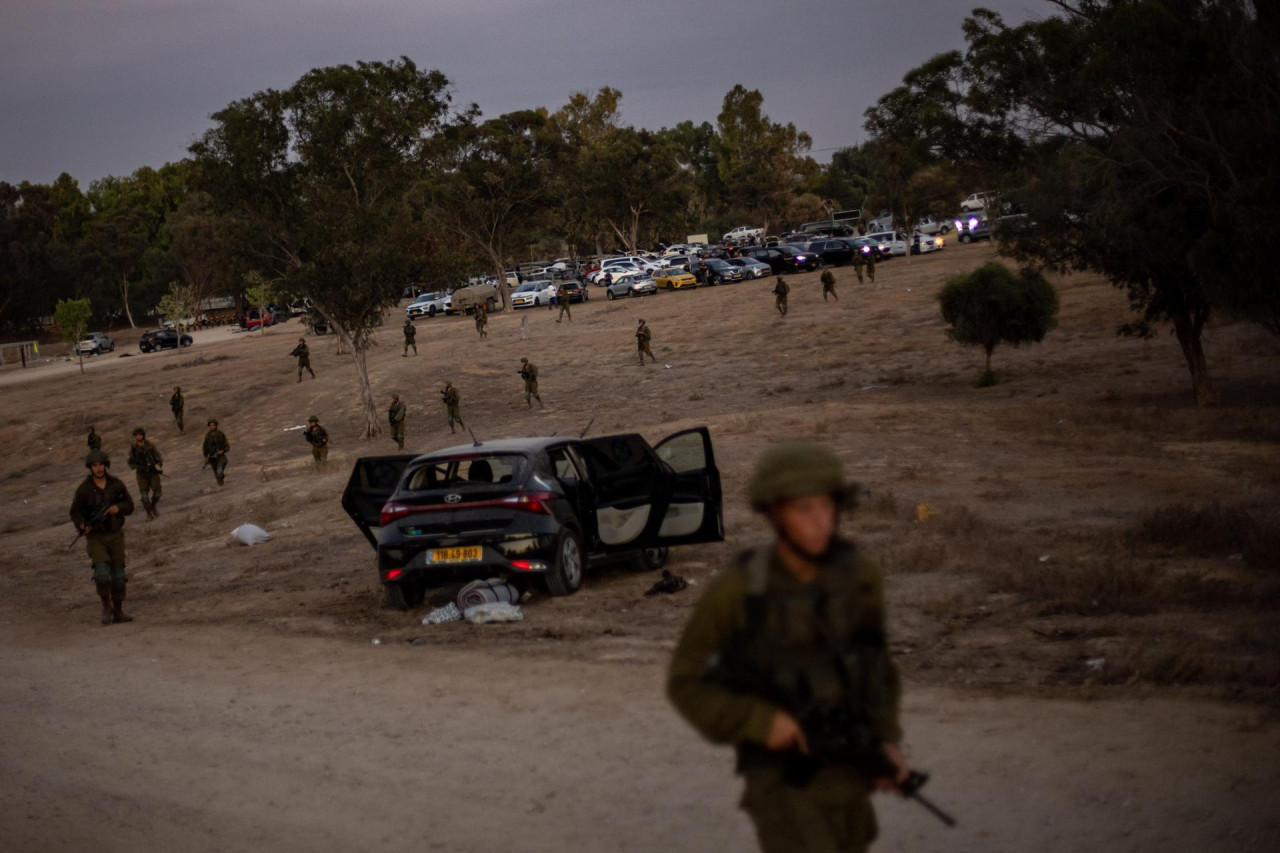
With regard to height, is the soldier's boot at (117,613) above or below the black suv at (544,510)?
below

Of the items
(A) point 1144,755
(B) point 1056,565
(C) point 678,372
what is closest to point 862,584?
(A) point 1144,755

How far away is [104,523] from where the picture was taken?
11.8 m

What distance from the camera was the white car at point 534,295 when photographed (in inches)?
2554

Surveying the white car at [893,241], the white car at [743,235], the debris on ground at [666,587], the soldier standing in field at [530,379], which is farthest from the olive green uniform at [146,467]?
the white car at [743,235]

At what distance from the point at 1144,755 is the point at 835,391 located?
2527 cm

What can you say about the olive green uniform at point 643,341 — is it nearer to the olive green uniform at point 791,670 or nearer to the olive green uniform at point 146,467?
the olive green uniform at point 146,467

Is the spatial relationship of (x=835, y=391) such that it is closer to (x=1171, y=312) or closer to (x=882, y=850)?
(x=1171, y=312)

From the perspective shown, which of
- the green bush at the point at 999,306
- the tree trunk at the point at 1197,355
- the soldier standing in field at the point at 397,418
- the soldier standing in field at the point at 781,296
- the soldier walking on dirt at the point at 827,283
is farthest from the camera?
the soldier walking on dirt at the point at 827,283

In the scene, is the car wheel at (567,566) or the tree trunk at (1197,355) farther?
the tree trunk at (1197,355)

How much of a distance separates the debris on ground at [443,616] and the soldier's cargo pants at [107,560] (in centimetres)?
346

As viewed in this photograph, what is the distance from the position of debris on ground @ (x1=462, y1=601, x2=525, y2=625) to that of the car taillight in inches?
41.0

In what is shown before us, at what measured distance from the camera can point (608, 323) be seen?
51.6m

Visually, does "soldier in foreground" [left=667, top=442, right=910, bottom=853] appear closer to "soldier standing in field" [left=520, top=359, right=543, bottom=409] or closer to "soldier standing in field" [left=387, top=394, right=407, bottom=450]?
"soldier standing in field" [left=387, top=394, right=407, bottom=450]

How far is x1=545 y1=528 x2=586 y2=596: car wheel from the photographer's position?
34.9 feet
